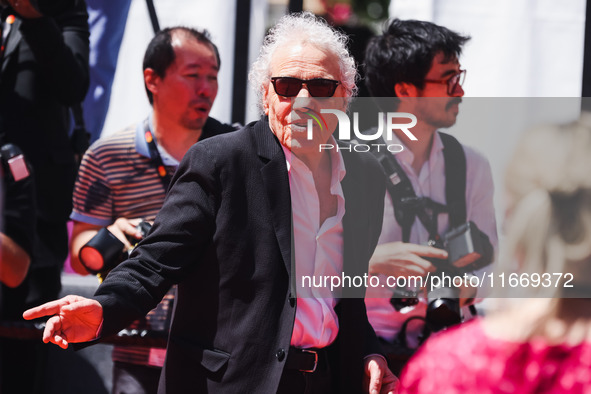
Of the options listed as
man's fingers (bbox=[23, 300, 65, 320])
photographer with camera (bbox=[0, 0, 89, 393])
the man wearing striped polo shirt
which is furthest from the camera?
photographer with camera (bbox=[0, 0, 89, 393])

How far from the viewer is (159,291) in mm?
2127

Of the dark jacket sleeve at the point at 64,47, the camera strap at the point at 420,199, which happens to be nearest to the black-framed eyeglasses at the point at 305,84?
the camera strap at the point at 420,199

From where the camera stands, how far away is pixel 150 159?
3.18 m

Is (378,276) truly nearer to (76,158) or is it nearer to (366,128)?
(366,128)

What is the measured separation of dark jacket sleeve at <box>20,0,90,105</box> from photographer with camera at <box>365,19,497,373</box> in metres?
1.25

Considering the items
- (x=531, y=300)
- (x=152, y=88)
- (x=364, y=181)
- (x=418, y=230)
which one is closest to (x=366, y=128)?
(x=418, y=230)

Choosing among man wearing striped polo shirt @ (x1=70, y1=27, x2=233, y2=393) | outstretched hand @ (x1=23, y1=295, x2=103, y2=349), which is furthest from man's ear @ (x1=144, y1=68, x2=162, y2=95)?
outstretched hand @ (x1=23, y1=295, x2=103, y2=349)

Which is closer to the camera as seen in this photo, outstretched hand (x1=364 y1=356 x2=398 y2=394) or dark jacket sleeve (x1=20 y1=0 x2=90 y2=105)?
outstretched hand (x1=364 y1=356 x2=398 y2=394)

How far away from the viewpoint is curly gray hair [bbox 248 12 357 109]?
93.9 inches

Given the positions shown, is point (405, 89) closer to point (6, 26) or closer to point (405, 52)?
point (405, 52)

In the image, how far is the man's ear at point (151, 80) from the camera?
11.1 ft

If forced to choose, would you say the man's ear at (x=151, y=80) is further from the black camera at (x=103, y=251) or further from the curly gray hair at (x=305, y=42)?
the curly gray hair at (x=305, y=42)

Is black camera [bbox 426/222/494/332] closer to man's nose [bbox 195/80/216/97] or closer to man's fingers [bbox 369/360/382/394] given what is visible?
man's fingers [bbox 369/360/382/394]

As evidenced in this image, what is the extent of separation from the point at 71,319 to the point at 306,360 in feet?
1.92
